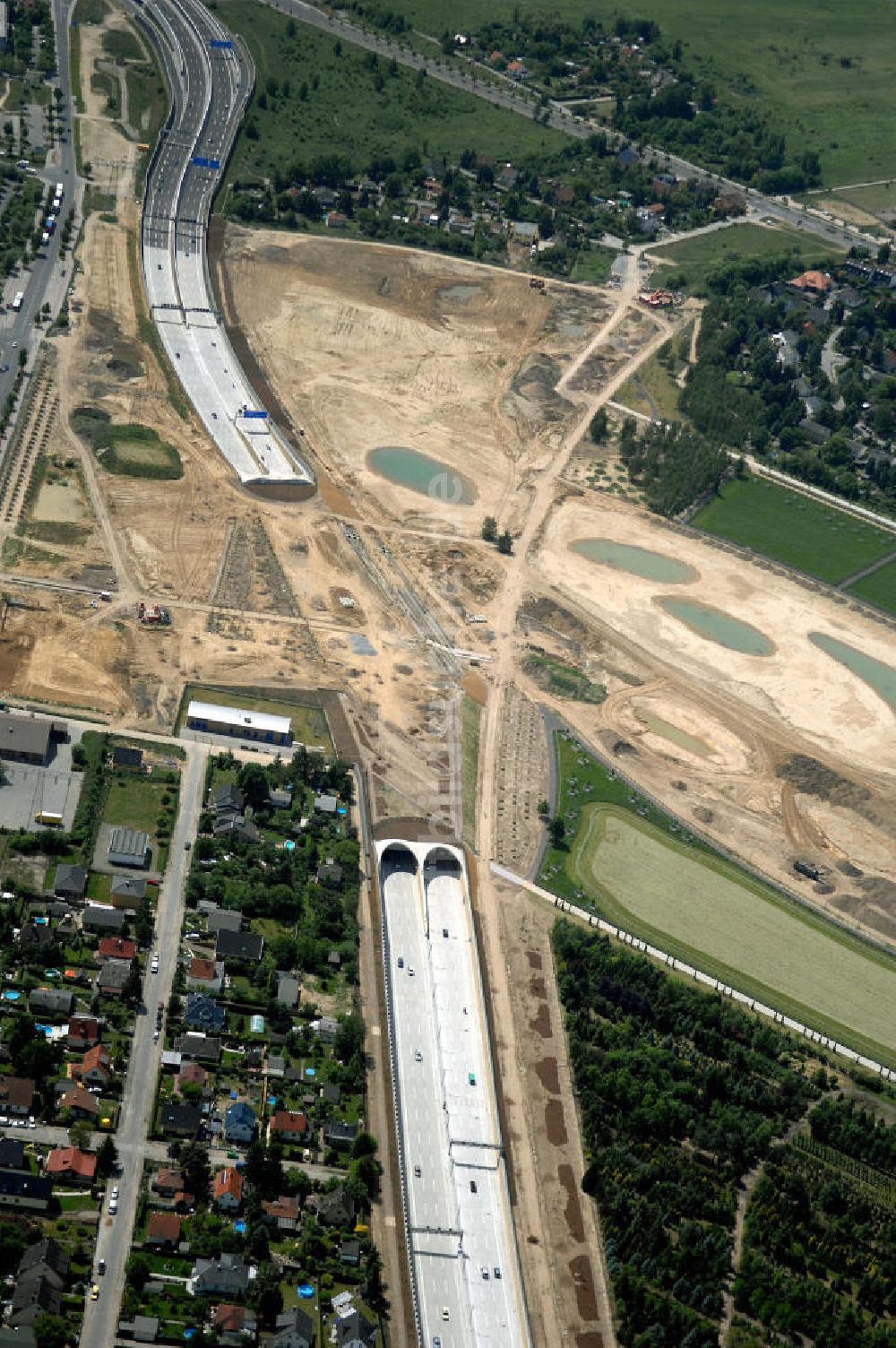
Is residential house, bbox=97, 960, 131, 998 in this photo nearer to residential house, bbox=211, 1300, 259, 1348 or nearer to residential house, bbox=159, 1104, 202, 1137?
residential house, bbox=159, 1104, 202, 1137


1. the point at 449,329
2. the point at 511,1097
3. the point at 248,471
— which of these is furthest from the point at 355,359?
the point at 511,1097

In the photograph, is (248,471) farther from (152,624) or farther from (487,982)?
(487,982)

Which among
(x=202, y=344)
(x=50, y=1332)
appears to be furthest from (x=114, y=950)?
(x=202, y=344)

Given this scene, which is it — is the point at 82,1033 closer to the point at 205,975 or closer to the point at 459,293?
the point at 205,975

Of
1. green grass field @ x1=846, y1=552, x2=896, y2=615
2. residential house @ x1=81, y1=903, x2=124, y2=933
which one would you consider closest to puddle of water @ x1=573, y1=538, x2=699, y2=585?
green grass field @ x1=846, y1=552, x2=896, y2=615

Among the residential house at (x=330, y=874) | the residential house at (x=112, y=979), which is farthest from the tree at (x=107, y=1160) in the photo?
the residential house at (x=330, y=874)

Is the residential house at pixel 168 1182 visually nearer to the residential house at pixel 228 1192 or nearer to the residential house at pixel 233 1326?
the residential house at pixel 228 1192
